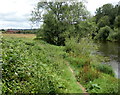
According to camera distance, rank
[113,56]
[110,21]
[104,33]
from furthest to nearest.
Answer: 1. [110,21]
2. [104,33]
3. [113,56]

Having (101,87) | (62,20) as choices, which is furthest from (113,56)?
(101,87)

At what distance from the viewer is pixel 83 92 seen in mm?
5602

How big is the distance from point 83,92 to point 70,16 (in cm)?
1464

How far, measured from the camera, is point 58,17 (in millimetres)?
19562

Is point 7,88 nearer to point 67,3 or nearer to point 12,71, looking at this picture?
point 12,71

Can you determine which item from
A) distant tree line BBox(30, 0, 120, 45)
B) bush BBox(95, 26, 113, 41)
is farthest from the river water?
bush BBox(95, 26, 113, 41)

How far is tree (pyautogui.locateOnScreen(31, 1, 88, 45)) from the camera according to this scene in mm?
19000

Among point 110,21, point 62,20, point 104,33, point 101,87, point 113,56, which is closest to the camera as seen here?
point 101,87

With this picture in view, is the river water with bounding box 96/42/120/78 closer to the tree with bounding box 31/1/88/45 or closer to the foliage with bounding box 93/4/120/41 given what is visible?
the foliage with bounding box 93/4/120/41

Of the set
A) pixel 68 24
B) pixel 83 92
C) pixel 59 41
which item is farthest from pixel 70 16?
pixel 83 92

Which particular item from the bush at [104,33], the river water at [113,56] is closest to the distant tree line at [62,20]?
the river water at [113,56]

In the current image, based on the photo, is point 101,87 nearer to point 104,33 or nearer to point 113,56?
point 113,56

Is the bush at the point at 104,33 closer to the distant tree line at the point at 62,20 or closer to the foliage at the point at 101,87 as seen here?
the distant tree line at the point at 62,20

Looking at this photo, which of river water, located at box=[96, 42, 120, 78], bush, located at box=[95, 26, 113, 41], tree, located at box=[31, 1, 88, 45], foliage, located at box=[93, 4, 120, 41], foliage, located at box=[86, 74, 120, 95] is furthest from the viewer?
bush, located at box=[95, 26, 113, 41]
